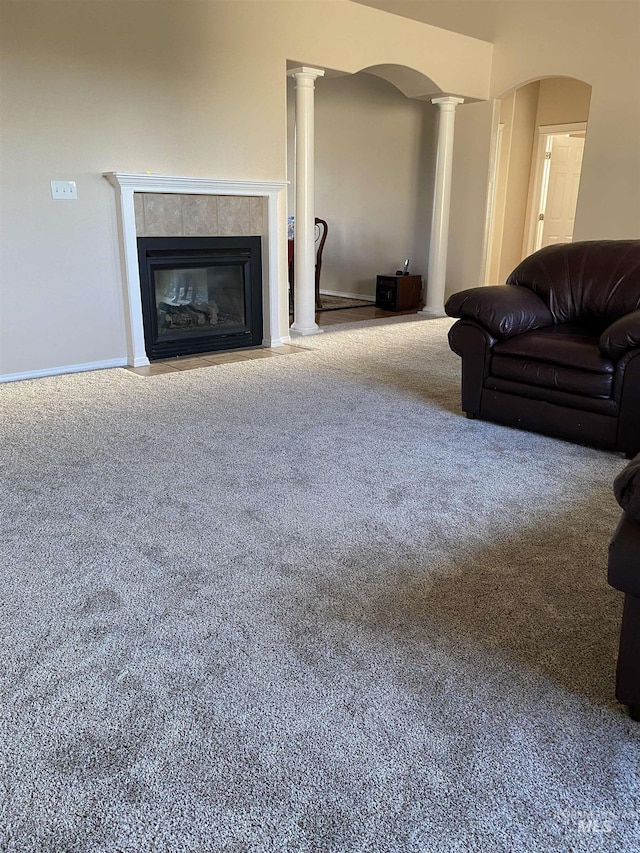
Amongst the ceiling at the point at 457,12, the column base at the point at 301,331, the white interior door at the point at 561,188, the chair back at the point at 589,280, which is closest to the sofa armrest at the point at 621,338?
the chair back at the point at 589,280

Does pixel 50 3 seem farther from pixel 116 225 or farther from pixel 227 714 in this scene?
pixel 227 714

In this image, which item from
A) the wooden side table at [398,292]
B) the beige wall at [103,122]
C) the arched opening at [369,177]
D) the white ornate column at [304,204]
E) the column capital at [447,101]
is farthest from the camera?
the arched opening at [369,177]

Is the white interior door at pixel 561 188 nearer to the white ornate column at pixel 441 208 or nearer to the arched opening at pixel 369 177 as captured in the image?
the arched opening at pixel 369 177

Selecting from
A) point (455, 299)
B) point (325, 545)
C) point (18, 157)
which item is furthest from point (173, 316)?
point (325, 545)

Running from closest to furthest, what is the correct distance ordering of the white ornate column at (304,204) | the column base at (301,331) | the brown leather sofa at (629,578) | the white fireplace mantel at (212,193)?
1. the brown leather sofa at (629,578)
2. the white fireplace mantel at (212,193)
3. the white ornate column at (304,204)
4. the column base at (301,331)

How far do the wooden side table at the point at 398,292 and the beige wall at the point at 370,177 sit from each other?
657mm

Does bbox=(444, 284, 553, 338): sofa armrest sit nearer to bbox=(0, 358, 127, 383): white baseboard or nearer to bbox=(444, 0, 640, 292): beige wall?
bbox=(0, 358, 127, 383): white baseboard

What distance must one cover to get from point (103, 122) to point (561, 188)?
255 inches

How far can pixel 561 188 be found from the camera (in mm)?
8734

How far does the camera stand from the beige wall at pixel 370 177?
8.01 metres

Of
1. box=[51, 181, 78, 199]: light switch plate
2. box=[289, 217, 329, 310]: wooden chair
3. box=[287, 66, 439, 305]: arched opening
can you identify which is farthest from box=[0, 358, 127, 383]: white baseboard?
box=[287, 66, 439, 305]: arched opening

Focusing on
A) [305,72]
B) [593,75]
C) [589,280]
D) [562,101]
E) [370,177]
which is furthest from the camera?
[370,177]

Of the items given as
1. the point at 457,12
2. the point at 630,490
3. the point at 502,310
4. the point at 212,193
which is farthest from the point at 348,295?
the point at 630,490

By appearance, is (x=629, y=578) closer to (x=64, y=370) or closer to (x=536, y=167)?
(x=64, y=370)
